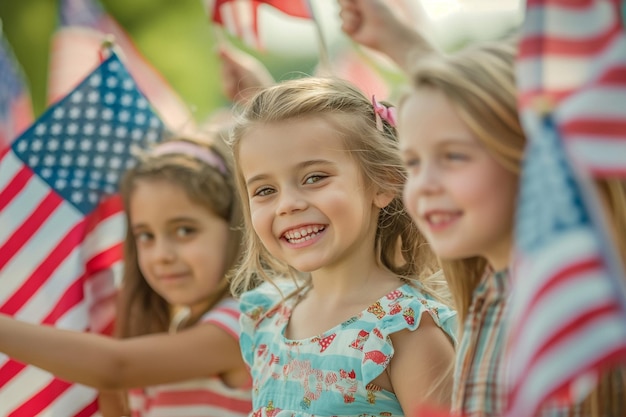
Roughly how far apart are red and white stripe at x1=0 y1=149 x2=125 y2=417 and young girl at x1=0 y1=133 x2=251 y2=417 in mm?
153

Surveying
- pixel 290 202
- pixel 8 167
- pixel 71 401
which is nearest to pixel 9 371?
pixel 71 401

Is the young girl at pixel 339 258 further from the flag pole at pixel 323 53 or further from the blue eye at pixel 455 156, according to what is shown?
the blue eye at pixel 455 156

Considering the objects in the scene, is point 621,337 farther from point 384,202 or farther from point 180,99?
point 180,99

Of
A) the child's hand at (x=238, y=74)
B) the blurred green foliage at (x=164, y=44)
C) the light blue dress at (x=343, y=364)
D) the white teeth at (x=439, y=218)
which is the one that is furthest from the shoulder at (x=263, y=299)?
the blurred green foliage at (x=164, y=44)

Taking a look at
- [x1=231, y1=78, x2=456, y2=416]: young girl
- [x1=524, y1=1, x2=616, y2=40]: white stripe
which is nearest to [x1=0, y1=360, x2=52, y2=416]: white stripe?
[x1=231, y1=78, x2=456, y2=416]: young girl

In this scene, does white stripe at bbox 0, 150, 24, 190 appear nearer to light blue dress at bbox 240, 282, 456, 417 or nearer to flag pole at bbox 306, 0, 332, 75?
flag pole at bbox 306, 0, 332, 75

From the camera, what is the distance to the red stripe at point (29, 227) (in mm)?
3744

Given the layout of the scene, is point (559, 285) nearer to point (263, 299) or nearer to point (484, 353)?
point (484, 353)

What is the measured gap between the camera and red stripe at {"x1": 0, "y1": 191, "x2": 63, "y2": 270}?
3.74 meters

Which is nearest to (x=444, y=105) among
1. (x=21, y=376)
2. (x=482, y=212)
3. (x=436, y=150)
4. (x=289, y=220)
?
(x=436, y=150)

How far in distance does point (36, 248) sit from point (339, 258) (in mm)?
1523

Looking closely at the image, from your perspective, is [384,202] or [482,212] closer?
[482,212]

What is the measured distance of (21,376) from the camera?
361 cm

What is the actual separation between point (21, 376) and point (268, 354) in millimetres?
1175
